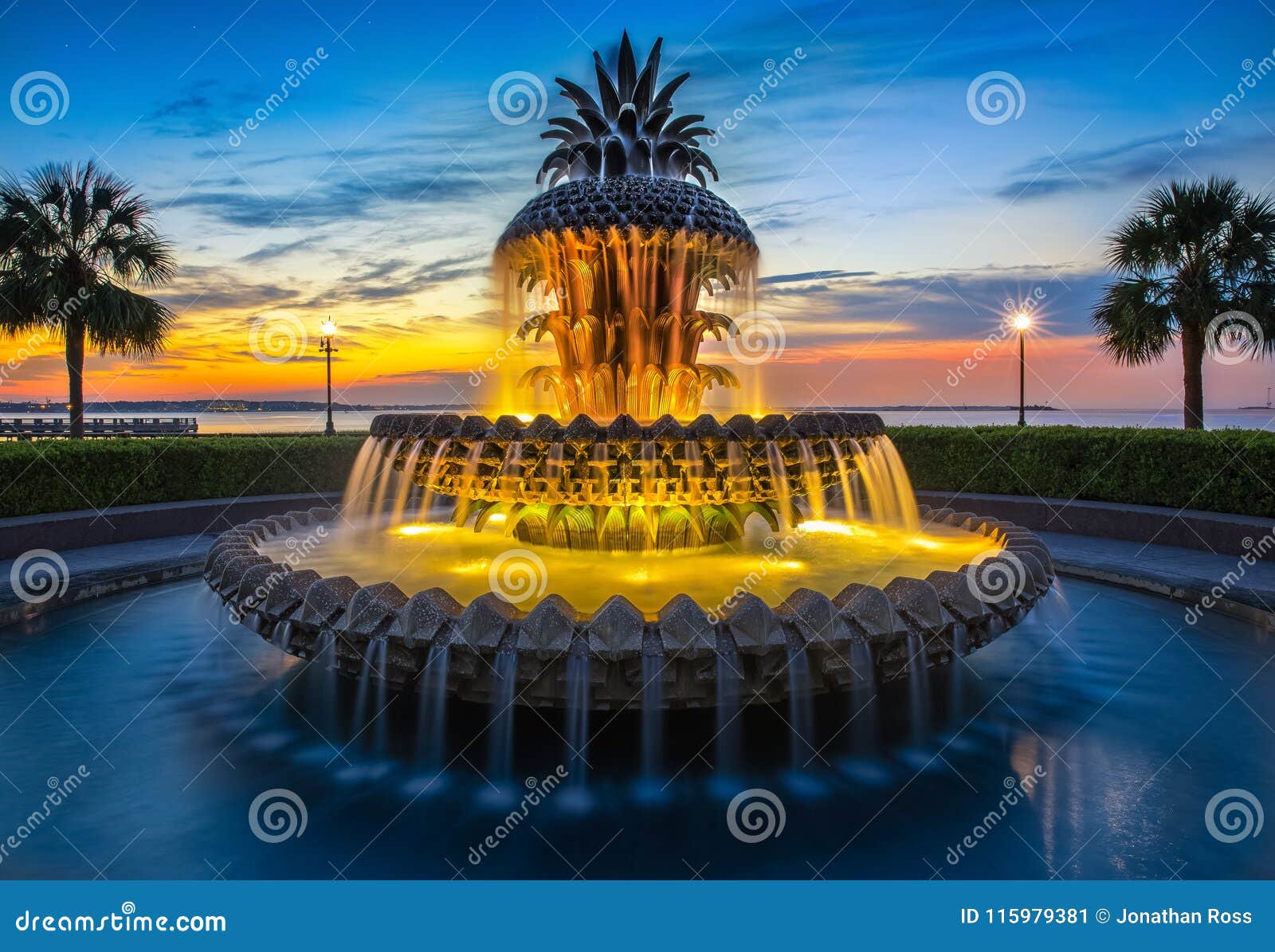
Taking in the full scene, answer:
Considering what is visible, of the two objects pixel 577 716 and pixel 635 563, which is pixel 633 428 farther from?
pixel 577 716

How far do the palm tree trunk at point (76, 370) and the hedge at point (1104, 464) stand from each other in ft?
63.9

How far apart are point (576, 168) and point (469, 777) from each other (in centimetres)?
607

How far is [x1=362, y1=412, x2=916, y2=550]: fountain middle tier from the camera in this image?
5.77 meters

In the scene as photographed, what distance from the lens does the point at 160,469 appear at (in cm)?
A: 1369

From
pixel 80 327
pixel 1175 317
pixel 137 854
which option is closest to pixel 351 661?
pixel 137 854

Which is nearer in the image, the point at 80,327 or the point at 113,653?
the point at 113,653

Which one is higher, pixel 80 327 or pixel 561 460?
pixel 80 327

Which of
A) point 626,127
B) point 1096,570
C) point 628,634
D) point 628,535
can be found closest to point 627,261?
point 626,127

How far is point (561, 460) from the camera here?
5.92m

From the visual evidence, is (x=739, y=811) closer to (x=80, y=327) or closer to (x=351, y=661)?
(x=351, y=661)

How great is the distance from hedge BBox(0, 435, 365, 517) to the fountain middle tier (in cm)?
854

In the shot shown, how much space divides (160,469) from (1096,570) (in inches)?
626

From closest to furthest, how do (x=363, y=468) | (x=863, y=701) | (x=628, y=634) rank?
1. (x=628, y=634)
2. (x=863, y=701)
3. (x=363, y=468)

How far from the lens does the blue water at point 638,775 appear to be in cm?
381
